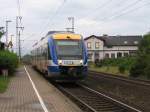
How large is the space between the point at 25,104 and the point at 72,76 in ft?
33.1

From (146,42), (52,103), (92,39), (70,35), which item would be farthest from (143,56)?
(92,39)

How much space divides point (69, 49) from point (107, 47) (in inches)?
3194

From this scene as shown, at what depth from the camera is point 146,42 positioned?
4178 cm

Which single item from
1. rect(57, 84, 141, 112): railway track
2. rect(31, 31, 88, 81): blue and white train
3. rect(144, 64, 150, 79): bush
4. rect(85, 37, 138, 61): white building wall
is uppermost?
rect(85, 37, 138, 61): white building wall

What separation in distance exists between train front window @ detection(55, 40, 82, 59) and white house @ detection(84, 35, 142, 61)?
78.4 meters

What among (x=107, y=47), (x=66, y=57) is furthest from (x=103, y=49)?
(x=66, y=57)

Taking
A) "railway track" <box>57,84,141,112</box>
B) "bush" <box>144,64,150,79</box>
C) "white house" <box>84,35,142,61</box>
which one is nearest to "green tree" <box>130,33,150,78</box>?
"bush" <box>144,64,150,79</box>

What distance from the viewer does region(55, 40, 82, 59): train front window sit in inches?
1075

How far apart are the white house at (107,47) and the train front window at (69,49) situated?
78.4 m

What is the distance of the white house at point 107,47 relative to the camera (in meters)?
107

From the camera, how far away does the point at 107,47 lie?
108 m

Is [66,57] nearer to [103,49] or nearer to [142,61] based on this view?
[142,61]

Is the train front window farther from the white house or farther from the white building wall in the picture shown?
the white building wall

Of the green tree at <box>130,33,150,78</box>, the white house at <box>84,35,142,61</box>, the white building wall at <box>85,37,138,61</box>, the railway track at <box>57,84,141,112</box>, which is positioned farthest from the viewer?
the white building wall at <box>85,37,138,61</box>
